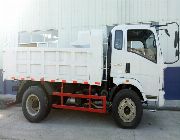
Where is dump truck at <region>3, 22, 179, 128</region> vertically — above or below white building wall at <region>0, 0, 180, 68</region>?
below

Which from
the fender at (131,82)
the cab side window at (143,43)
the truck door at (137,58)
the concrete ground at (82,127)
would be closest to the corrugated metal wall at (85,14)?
the concrete ground at (82,127)

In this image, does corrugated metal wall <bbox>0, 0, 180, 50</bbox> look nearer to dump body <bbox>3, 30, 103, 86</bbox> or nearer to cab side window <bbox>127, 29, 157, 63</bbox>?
→ dump body <bbox>3, 30, 103, 86</bbox>

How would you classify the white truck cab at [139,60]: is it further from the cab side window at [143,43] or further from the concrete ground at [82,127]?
the concrete ground at [82,127]

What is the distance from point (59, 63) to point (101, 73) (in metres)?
1.34

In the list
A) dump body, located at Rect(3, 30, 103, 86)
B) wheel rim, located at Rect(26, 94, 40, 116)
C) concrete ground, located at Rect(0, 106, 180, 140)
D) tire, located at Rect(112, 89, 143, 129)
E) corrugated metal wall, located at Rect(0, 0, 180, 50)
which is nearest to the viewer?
concrete ground, located at Rect(0, 106, 180, 140)

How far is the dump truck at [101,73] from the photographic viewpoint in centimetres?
799

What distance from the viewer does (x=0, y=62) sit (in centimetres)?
1434

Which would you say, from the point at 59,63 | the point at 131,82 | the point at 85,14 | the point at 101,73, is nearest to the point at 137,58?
the point at 131,82

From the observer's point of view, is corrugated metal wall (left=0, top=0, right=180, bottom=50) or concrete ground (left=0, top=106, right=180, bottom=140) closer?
concrete ground (left=0, top=106, right=180, bottom=140)

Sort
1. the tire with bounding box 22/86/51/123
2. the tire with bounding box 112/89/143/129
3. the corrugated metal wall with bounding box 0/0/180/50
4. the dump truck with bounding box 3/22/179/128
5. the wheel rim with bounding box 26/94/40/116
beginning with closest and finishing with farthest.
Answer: the tire with bounding box 112/89/143/129 → the dump truck with bounding box 3/22/179/128 → the tire with bounding box 22/86/51/123 → the wheel rim with bounding box 26/94/40/116 → the corrugated metal wall with bounding box 0/0/180/50

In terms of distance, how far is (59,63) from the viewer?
8.45 meters

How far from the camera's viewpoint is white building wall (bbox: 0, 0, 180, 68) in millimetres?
12188

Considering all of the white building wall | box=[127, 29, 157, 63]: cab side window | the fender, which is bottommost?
the fender

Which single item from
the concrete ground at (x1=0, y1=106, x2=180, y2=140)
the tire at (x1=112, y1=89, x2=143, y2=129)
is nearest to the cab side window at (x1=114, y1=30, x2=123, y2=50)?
the tire at (x1=112, y1=89, x2=143, y2=129)
